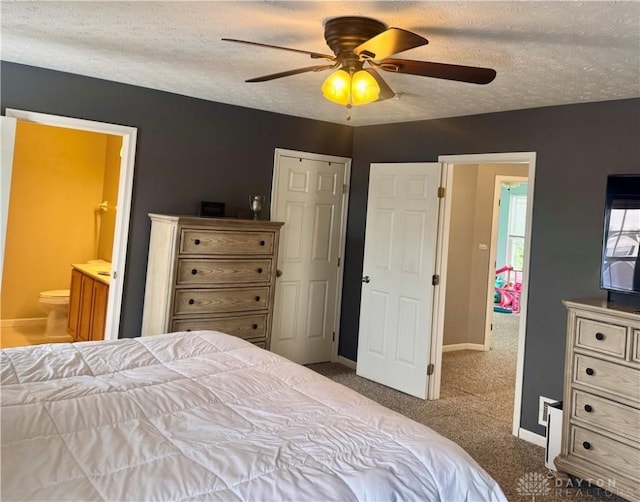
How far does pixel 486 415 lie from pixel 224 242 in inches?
98.4

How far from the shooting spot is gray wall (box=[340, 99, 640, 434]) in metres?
3.41

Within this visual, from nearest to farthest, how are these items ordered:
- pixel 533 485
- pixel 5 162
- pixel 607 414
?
1. pixel 607 414
2. pixel 533 485
3. pixel 5 162

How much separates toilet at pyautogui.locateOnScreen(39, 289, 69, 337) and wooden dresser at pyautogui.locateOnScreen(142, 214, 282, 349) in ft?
6.40

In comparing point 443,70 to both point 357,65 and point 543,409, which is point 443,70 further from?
point 543,409

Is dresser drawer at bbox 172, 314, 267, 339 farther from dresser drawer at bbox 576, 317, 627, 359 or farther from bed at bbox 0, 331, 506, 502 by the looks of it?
dresser drawer at bbox 576, 317, 627, 359

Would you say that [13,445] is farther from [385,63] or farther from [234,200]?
[234,200]

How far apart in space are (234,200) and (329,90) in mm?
2422

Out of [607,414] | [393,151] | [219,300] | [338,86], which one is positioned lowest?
[607,414]

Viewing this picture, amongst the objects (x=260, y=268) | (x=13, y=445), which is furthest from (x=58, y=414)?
(x=260, y=268)

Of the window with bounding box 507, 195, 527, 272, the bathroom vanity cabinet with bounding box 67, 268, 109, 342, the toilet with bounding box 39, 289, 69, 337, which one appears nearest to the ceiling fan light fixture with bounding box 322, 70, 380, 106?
the bathroom vanity cabinet with bounding box 67, 268, 109, 342

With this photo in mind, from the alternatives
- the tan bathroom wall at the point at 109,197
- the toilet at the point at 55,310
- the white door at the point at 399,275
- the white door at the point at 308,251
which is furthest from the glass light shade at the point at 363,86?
the toilet at the point at 55,310

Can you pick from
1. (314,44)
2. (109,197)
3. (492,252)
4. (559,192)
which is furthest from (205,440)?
(492,252)

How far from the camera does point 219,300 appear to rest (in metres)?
3.92

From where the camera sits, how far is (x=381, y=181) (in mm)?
4801
